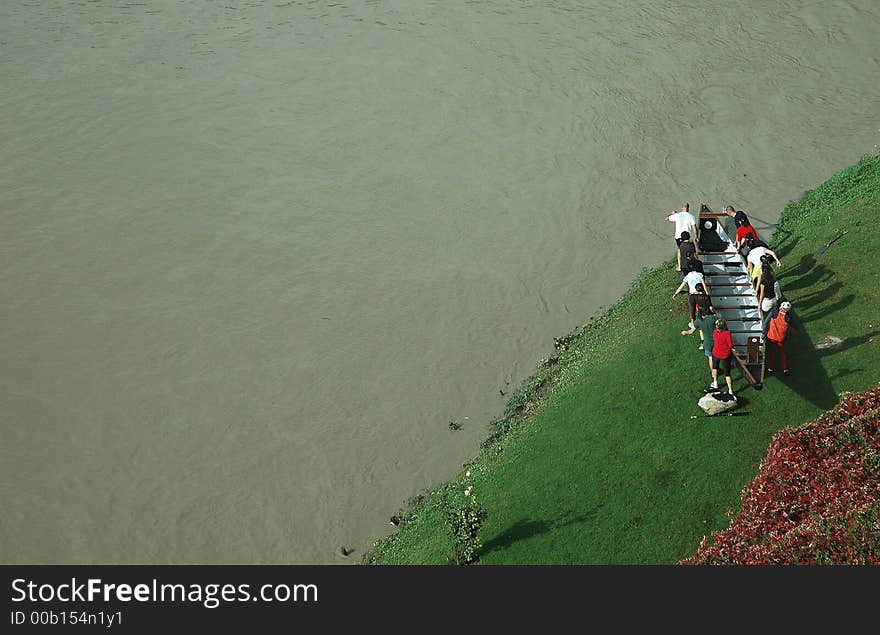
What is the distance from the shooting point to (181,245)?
3062 centimetres

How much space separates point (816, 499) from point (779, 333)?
16.3 ft

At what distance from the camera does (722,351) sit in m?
17.9

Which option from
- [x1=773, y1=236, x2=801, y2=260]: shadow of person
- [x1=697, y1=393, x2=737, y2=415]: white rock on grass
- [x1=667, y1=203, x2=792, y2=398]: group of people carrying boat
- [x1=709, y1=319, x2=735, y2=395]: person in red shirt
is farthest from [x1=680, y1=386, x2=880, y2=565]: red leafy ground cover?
[x1=773, y1=236, x2=801, y2=260]: shadow of person

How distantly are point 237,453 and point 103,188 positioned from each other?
15070mm

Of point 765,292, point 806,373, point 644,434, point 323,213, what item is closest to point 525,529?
point 644,434

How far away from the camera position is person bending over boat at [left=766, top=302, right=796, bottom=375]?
1811 centimetres

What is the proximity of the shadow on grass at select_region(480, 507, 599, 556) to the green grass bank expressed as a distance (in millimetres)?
23

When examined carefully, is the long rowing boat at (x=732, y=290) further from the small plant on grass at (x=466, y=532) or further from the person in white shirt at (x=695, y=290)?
the small plant on grass at (x=466, y=532)

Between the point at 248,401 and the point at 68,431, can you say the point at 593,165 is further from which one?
the point at 68,431

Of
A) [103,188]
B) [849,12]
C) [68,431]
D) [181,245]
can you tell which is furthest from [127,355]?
[849,12]

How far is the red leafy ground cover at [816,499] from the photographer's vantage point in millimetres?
11922

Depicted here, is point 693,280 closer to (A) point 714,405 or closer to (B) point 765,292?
(B) point 765,292

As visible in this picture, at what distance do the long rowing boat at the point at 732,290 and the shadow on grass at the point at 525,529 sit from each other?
482 centimetres

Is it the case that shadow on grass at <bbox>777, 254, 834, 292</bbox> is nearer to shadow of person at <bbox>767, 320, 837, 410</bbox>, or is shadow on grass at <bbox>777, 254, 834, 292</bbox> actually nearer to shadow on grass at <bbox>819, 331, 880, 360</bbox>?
shadow of person at <bbox>767, 320, 837, 410</bbox>
